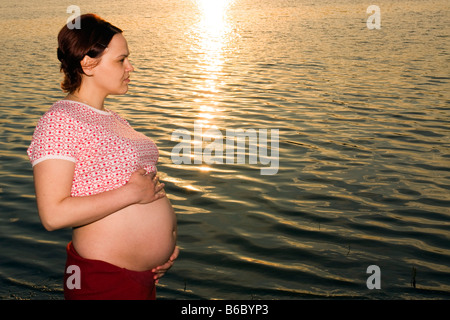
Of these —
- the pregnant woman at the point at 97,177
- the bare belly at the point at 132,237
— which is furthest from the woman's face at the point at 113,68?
the bare belly at the point at 132,237

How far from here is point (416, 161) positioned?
9164 mm

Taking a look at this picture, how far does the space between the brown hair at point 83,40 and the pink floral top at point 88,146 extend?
227mm

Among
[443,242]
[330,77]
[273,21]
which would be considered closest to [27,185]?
[443,242]

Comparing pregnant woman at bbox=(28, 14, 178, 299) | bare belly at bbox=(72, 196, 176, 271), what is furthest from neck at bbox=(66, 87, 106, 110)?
bare belly at bbox=(72, 196, 176, 271)

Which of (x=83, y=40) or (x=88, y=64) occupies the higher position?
(x=83, y=40)

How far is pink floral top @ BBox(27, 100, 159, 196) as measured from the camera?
2.87 metres

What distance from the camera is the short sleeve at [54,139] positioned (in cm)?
284

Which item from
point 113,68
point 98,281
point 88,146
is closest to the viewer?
point 88,146

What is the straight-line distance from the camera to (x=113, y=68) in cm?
322

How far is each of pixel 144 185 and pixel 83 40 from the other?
2.52 ft

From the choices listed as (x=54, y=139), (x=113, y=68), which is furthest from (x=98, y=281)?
(x=113, y=68)

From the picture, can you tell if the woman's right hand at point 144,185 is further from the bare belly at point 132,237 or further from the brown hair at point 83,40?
the brown hair at point 83,40

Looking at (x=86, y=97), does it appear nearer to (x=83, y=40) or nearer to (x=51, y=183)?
(x=83, y=40)
